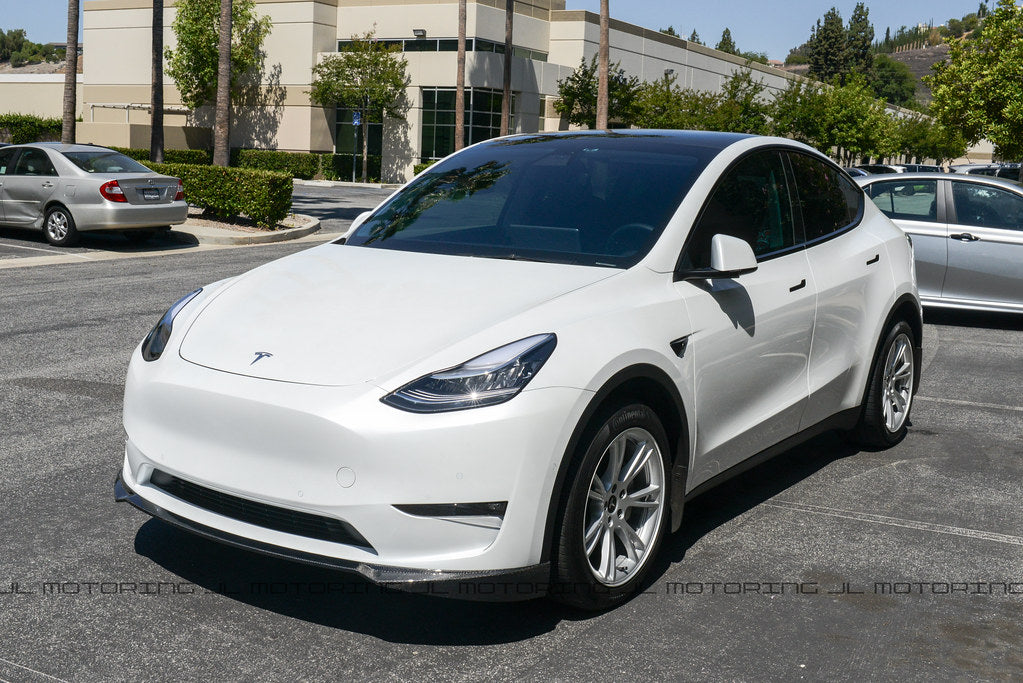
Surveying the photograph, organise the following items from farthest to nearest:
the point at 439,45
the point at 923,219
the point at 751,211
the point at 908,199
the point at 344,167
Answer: the point at 344,167
the point at 439,45
the point at 908,199
the point at 923,219
the point at 751,211

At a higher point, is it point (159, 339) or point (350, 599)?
point (159, 339)

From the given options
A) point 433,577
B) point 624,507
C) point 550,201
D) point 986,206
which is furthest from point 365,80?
point 433,577

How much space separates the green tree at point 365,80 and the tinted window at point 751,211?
44770 millimetres

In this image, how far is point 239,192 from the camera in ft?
70.0

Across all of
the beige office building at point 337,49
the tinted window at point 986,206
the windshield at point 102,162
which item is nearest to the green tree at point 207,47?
the beige office building at point 337,49

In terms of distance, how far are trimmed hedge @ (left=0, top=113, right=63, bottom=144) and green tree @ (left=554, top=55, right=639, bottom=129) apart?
921 inches

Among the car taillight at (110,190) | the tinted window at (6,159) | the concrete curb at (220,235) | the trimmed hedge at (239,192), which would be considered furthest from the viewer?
the trimmed hedge at (239,192)

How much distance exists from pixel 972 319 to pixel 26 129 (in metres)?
49.0

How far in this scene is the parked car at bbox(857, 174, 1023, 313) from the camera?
1159 centimetres

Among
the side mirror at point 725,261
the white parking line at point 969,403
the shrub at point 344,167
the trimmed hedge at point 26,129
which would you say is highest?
the trimmed hedge at point 26,129

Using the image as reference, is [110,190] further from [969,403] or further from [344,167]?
[344,167]

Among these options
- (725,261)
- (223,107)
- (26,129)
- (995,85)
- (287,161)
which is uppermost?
(995,85)

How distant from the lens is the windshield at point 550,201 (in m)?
4.73

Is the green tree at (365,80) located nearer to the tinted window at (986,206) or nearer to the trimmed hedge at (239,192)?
the trimmed hedge at (239,192)
